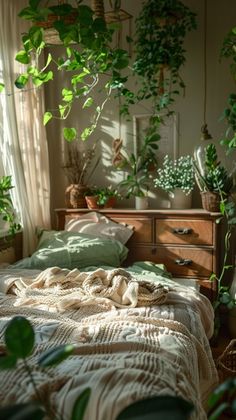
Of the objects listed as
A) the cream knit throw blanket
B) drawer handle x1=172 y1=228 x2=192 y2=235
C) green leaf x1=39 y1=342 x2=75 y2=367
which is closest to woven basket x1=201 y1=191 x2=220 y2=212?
drawer handle x1=172 y1=228 x2=192 y2=235

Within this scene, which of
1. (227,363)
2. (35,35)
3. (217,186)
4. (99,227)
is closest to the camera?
(35,35)

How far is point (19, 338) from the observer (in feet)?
1.74

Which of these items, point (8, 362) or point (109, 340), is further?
point (109, 340)

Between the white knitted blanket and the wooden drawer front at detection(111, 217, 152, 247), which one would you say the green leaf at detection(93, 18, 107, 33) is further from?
the wooden drawer front at detection(111, 217, 152, 247)

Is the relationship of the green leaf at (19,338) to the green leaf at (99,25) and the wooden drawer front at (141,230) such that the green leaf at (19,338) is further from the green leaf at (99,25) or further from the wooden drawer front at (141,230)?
the wooden drawer front at (141,230)

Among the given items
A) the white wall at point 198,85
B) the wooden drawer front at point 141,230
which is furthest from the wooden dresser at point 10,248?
the white wall at point 198,85

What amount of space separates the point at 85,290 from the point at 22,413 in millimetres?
1216

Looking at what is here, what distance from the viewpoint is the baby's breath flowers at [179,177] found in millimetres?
2674

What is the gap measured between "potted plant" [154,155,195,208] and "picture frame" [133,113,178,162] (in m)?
0.13

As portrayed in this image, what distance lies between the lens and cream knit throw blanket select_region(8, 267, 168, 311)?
5.09 ft

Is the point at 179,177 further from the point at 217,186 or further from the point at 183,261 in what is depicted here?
the point at 183,261

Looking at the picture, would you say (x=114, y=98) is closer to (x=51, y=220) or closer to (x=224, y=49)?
(x=224, y=49)

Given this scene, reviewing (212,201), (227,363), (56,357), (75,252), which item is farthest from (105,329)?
(212,201)

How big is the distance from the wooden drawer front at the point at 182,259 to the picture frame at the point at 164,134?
742 millimetres
